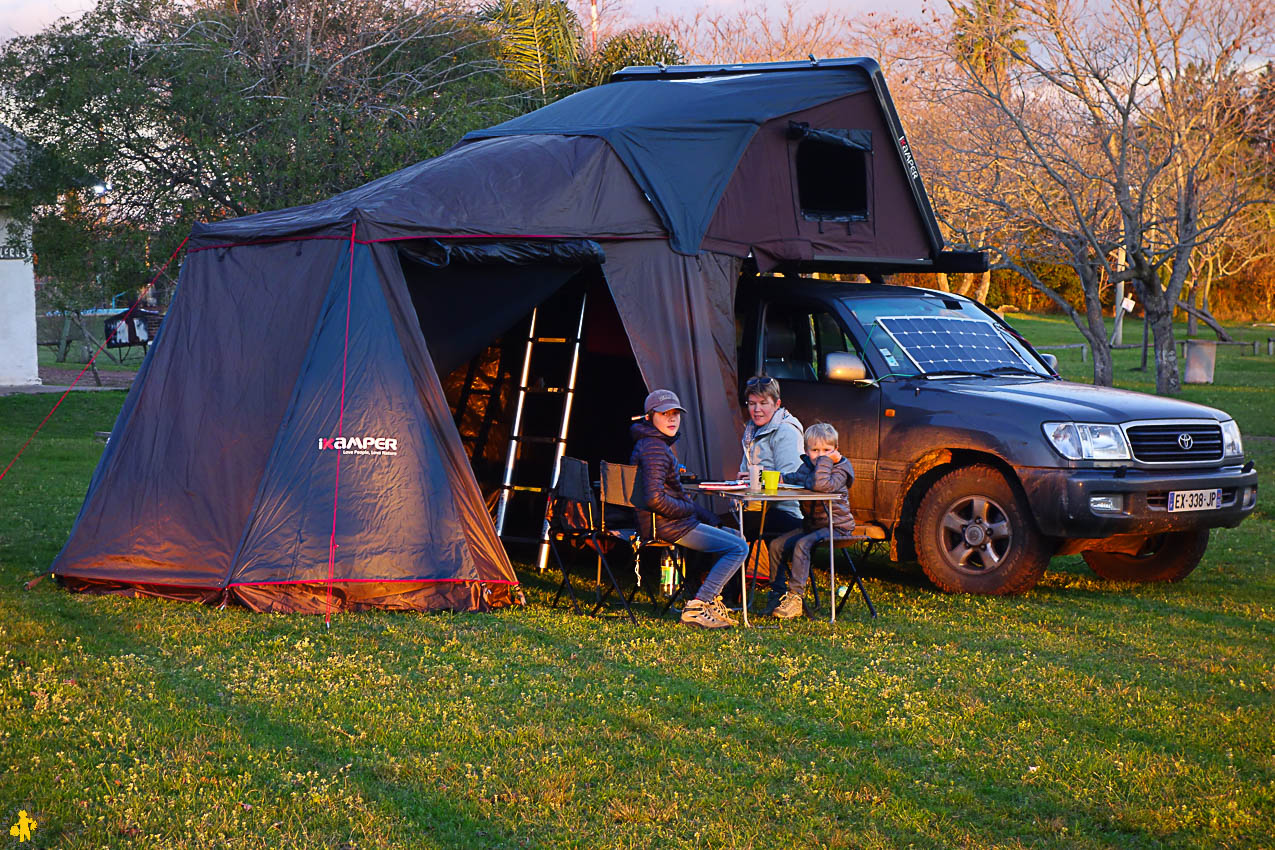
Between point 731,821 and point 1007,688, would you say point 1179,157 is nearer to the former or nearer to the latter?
point 1007,688

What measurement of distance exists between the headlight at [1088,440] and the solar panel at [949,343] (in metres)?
1.16

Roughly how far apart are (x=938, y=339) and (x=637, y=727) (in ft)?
16.1

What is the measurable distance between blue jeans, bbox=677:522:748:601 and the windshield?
2169mm

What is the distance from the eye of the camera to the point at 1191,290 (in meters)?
48.4

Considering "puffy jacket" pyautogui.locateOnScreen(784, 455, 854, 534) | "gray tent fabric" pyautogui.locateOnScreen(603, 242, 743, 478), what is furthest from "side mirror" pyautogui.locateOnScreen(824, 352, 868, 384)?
"puffy jacket" pyautogui.locateOnScreen(784, 455, 854, 534)

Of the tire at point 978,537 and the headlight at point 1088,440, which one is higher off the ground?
the headlight at point 1088,440

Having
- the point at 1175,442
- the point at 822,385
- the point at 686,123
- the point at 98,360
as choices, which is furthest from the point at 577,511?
the point at 98,360

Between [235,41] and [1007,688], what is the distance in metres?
15.9

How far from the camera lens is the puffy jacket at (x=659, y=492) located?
779cm

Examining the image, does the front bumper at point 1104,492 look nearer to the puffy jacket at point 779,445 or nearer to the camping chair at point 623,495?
the puffy jacket at point 779,445

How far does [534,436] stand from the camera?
978 cm

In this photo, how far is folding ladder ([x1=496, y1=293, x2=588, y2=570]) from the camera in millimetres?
9570
